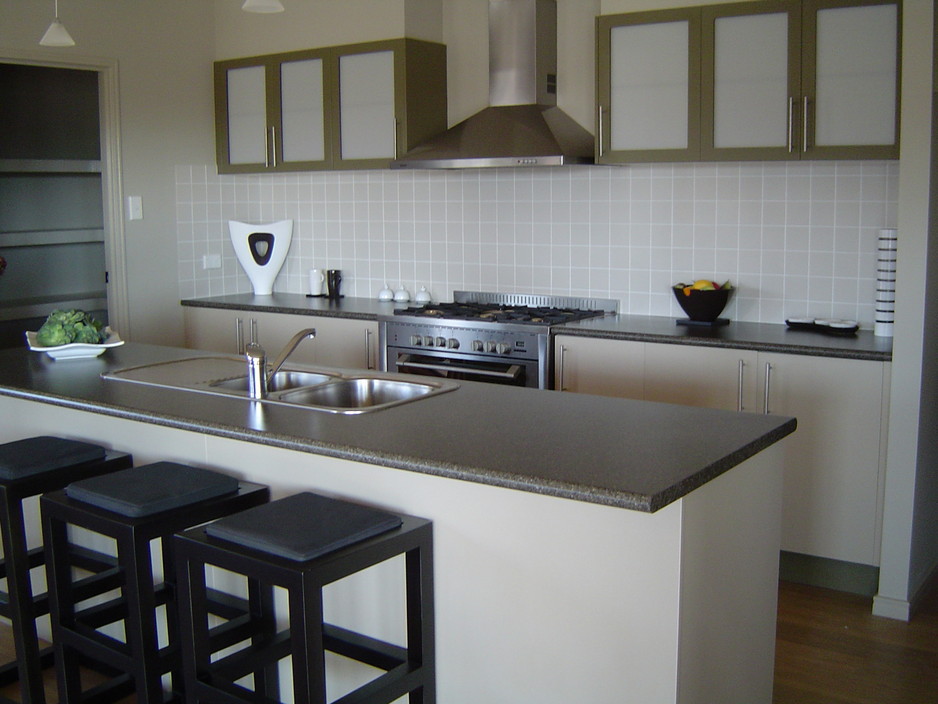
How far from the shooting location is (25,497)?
9.11ft

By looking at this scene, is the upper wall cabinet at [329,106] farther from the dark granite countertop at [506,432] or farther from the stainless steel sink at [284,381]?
the dark granite countertop at [506,432]

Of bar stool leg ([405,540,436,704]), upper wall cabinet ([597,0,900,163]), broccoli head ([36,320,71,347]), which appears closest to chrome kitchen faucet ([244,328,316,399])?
bar stool leg ([405,540,436,704])

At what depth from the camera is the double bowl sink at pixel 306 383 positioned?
9.93ft

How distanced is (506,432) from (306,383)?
1.02 meters

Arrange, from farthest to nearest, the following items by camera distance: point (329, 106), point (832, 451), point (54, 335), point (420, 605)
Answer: point (329, 106) → point (832, 451) → point (54, 335) → point (420, 605)

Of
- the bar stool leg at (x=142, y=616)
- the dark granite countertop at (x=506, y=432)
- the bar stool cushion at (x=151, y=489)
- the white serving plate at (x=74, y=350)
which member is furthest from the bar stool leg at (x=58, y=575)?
the white serving plate at (x=74, y=350)

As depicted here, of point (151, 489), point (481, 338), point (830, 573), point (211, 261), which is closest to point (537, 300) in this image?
point (481, 338)

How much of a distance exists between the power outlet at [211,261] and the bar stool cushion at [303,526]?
11.9 feet

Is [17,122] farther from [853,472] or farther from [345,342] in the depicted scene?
[853,472]

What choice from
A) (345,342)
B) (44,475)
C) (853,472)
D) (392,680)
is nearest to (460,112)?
(345,342)

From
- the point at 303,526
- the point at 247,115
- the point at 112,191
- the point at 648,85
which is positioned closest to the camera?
the point at 303,526

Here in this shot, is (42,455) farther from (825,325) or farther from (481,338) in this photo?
(825,325)

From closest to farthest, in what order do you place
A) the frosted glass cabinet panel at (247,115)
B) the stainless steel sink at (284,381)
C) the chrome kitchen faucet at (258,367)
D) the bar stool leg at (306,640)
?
the bar stool leg at (306,640), the chrome kitchen faucet at (258,367), the stainless steel sink at (284,381), the frosted glass cabinet panel at (247,115)

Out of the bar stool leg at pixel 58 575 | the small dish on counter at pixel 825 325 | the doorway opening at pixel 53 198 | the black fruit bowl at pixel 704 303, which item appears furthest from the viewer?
the doorway opening at pixel 53 198
